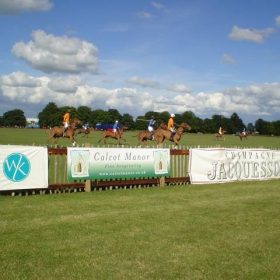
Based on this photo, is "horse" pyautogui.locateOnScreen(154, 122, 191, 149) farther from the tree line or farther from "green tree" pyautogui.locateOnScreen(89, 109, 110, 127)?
"green tree" pyautogui.locateOnScreen(89, 109, 110, 127)

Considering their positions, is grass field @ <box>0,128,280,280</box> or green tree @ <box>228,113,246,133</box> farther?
green tree @ <box>228,113,246,133</box>

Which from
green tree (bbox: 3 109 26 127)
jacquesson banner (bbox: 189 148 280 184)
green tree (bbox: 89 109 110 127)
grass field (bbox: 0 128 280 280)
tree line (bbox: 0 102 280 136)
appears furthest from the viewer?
green tree (bbox: 3 109 26 127)

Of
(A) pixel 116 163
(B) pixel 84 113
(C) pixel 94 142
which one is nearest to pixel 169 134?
(C) pixel 94 142

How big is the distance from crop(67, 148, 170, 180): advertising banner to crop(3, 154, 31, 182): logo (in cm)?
143

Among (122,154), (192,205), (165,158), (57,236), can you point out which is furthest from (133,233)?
(165,158)

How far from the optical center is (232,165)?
645 inches

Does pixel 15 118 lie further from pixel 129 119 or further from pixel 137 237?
pixel 137 237

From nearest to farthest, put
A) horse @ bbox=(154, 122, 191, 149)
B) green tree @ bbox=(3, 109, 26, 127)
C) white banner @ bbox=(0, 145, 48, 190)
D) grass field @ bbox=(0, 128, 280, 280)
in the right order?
grass field @ bbox=(0, 128, 280, 280) < white banner @ bbox=(0, 145, 48, 190) < horse @ bbox=(154, 122, 191, 149) < green tree @ bbox=(3, 109, 26, 127)

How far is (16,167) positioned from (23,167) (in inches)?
8.7

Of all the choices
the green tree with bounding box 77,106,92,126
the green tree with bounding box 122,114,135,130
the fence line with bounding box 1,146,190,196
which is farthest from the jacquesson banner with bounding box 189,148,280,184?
the green tree with bounding box 77,106,92,126

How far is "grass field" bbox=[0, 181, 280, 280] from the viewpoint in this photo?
549 centimetres

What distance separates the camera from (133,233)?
24.2 feet

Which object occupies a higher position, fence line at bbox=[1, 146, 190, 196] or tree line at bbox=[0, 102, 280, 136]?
tree line at bbox=[0, 102, 280, 136]

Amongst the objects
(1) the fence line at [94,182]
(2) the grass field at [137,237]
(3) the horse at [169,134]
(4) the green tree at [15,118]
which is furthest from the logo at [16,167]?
(4) the green tree at [15,118]
